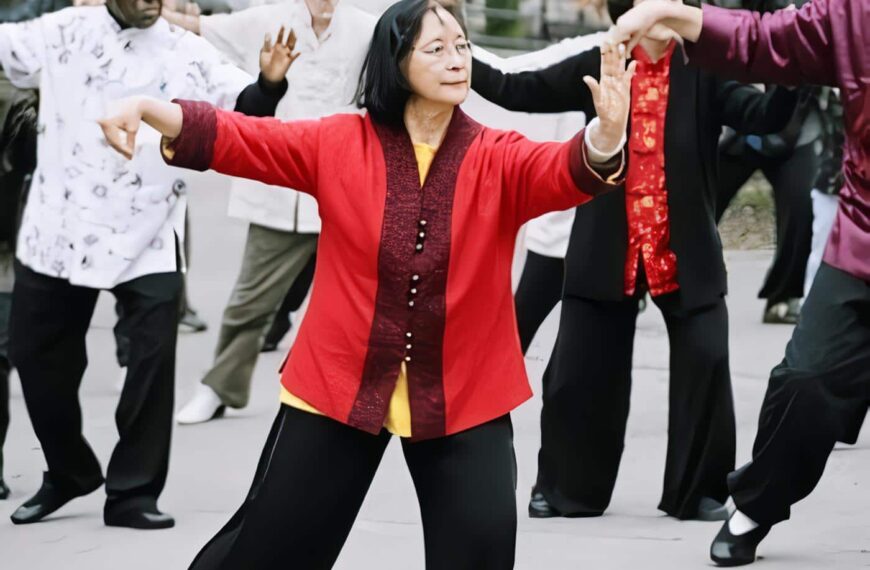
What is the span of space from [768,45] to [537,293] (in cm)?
255

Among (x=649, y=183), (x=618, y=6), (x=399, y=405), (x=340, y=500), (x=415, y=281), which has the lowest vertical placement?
(x=340, y=500)

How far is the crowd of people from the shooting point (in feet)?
14.3

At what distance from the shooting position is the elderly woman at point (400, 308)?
4332 millimetres

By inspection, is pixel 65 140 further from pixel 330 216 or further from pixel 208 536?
pixel 330 216

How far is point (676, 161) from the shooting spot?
6109 millimetres

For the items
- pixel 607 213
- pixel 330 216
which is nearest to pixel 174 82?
pixel 607 213

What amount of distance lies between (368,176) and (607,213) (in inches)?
74.7

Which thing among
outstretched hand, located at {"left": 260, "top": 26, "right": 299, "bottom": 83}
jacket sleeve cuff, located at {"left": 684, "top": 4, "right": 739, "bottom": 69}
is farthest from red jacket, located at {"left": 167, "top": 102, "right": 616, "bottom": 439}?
outstretched hand, located at {"left": 260, "top": 26, "right": 299, "bottom": 83}

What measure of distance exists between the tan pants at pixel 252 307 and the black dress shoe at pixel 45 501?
164 cm

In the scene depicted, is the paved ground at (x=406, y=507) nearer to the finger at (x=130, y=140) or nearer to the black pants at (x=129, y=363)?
the black pants at (x=129, y=363)

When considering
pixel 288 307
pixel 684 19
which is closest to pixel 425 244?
pixel 684 19

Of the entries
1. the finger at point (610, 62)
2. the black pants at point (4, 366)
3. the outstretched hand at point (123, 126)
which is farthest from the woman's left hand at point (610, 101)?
the black pants at point (4, 366)

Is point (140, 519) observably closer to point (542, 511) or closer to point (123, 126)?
point (542, 511)

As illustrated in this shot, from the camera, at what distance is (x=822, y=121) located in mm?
8633
